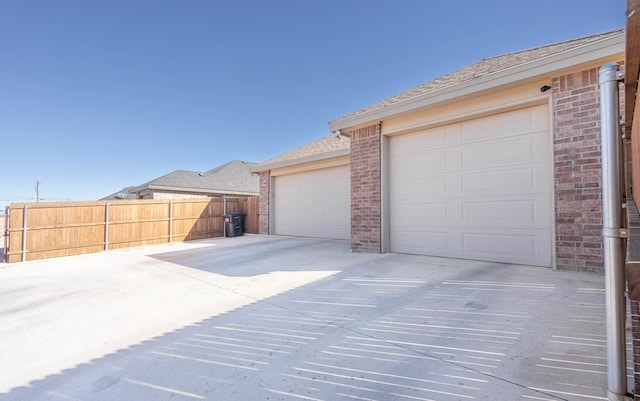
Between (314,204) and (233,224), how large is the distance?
4324 millimetres

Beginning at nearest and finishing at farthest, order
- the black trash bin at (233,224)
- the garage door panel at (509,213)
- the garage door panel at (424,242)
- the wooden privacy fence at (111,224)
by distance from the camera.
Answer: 1. the garage door panel at (509,213)
2. the garage door panel at (424,242)
3. the wooden privacy fence at (111,224)
4. the black trash bin at (233,224)

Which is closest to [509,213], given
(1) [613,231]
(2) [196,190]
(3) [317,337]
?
(1) [613,231]

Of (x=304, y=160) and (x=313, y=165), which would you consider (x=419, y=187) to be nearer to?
(x=313, y=165)

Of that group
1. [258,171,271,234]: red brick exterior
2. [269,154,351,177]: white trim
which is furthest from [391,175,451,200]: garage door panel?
[258,171,271,234]: red brick exterior

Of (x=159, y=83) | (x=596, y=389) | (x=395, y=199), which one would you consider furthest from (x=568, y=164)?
(x=159, y=83)

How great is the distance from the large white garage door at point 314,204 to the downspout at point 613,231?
27.7 feet

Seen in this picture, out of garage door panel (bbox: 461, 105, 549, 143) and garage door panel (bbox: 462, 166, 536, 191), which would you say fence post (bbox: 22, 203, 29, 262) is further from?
garage door panel (bbox: 461, 105, 549, 143)

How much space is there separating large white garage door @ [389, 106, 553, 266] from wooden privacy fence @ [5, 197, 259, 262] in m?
8.53

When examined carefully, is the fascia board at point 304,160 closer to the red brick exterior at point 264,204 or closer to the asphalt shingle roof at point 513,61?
the red brick exterior at point 264,204

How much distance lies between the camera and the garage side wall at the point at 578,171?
4.41m

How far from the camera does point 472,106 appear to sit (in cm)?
572

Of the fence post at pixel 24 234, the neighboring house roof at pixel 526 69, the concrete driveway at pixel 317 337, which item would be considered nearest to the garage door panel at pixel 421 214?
the concrete driveway at pixel 317 337

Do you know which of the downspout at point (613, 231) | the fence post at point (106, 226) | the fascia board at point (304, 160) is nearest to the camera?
the downspout at point (613, 231)

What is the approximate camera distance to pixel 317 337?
285 centimetres
